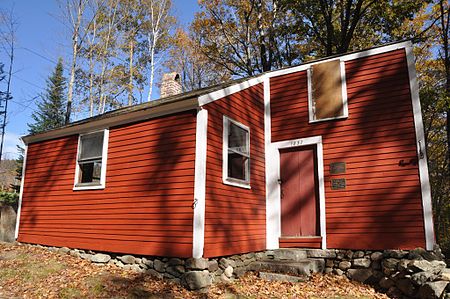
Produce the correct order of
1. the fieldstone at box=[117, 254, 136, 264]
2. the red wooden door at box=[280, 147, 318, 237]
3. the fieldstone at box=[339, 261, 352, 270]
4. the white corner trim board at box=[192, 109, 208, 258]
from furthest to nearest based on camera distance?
the red wooden door at box=[280, 147, 318, 237] → the fieldstone at box=[339, 261, 352, 270] → the fieldstone at box=[117, 254, 136, 264] → the white corner trim board at box=[192, 109, 208, 258]

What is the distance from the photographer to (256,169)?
8.81 meters

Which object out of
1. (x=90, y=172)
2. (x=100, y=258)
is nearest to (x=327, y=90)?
(x=90, y=172)

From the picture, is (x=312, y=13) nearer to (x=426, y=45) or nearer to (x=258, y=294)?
(x=426, y=45)

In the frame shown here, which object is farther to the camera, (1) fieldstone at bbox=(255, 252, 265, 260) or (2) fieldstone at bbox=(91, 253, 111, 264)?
(1) fieldstone at bbox=(255, 252, 265, 260)

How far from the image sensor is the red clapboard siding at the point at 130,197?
22.8ft

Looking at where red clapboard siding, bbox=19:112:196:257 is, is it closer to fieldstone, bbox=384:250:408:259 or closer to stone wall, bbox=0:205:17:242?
stone wall, bbox=0:205:17:242

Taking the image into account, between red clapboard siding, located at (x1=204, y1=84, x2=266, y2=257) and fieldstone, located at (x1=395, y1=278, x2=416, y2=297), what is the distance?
122 inches

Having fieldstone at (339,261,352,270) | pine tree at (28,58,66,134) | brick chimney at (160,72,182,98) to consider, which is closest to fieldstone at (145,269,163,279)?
fieldstone at (339,261,352,270)

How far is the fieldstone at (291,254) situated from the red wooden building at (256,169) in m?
0.22

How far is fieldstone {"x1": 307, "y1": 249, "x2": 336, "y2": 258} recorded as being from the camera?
8.03m

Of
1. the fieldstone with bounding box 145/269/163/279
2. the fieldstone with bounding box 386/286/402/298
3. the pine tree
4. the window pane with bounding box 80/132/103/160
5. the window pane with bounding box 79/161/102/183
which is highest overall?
the pine tree

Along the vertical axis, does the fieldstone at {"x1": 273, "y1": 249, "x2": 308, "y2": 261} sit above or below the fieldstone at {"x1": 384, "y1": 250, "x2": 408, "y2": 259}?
below

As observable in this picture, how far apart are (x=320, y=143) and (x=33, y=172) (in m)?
8.44

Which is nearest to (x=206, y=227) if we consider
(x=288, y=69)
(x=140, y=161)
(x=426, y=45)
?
(x=140, y=161)
